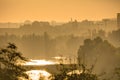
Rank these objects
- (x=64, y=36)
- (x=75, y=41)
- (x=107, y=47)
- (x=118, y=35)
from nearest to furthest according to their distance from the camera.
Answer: (x=107, y=47) → (x=118, y=35) → (x=75, y=41) → (x=64, y=36)

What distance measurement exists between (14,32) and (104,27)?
28142 mm

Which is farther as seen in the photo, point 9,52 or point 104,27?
point 104,27

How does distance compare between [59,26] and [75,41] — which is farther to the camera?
[59,26]

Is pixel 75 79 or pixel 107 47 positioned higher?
pixel 75 79

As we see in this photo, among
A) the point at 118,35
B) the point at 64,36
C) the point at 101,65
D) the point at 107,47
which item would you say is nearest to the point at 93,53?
the point at 107,47

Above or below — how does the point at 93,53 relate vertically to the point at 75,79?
below

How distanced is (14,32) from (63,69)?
146555 mm

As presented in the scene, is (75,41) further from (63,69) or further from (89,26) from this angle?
(63,69)

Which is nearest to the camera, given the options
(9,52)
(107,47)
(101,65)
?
(9,52)

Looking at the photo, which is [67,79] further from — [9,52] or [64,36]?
[64,36]

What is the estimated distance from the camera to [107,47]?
8244 centimetres

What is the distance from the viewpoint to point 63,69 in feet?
59.3

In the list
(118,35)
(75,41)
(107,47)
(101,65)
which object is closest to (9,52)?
(101,65)

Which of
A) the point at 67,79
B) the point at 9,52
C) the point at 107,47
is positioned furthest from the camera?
the point at 107,47
